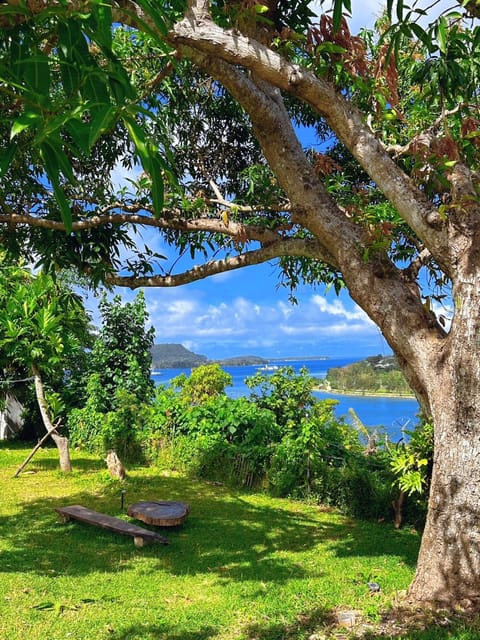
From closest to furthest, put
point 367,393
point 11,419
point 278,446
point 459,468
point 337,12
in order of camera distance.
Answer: point 337,12
point 459,468
point 278,446
point 367,393
point 11,419

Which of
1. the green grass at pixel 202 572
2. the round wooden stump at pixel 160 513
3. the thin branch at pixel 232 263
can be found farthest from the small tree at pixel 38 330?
the thin branch at pixel 232 263

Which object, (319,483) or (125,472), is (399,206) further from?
(125,472)

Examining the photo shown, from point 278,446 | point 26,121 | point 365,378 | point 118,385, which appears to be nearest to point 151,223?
point 26,121

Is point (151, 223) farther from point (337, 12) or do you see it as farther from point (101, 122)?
point (101, 122)

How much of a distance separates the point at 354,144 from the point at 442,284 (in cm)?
264

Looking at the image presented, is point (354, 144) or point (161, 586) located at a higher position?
point (354, 144)

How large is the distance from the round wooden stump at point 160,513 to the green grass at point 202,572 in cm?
23

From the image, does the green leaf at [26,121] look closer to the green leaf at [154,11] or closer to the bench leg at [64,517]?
the green leaf at [154,11]

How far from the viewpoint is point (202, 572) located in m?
4.57

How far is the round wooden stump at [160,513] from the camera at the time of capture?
→ 5414 millimetres

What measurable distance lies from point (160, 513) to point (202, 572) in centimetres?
111

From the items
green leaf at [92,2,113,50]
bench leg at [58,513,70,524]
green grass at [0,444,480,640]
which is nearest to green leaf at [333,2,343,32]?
green leaf at [92,2,113,50]

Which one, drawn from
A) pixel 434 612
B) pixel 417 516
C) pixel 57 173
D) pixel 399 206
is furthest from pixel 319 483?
pixel 57 173

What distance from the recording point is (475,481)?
326cm
